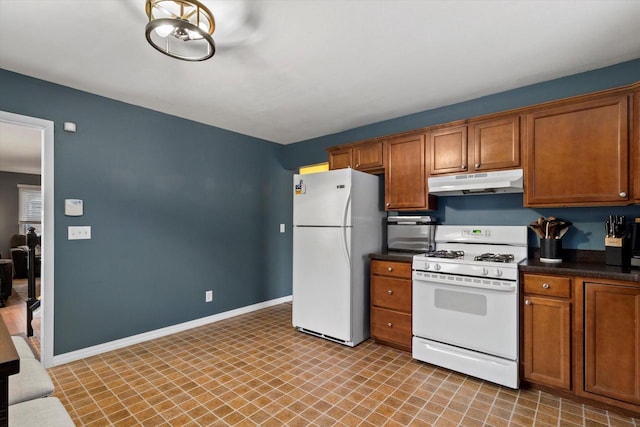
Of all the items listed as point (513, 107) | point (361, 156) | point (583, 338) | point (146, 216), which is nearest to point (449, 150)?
point (513, 107)

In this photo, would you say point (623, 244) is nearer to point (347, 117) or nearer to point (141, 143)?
point (347, 117)

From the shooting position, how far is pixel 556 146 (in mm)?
2471

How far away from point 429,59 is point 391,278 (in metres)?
1.93

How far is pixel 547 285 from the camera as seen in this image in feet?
7.39

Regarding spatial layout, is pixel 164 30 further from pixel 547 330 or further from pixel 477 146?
pixel 547 330

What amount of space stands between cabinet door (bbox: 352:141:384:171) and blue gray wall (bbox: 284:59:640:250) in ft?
1.11

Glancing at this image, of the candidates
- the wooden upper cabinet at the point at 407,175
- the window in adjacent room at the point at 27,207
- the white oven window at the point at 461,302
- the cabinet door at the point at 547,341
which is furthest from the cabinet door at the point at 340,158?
the window in adjacent room at the point at 27,207

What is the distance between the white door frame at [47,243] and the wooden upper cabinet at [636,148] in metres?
4.49

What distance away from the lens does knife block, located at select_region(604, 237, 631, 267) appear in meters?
2.25

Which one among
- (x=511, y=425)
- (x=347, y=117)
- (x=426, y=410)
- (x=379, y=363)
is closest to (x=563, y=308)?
(x=511, y=425)

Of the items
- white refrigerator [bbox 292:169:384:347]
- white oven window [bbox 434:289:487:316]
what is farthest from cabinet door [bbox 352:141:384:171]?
white oven window [bbox 434:289:487:316]

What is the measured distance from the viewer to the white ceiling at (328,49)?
181 cm

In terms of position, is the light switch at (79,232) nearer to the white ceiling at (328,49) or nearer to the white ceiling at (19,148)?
the white ceiling at (19,148)

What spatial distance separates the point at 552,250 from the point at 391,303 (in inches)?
55.3
